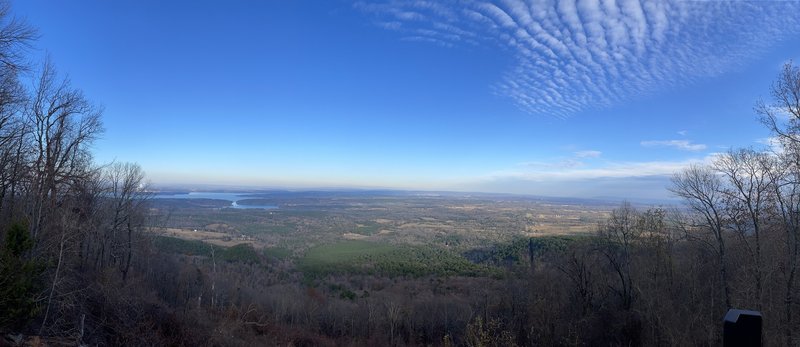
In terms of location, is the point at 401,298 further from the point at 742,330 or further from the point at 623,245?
the point at 742,330

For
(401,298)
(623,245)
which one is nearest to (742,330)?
(623,245)

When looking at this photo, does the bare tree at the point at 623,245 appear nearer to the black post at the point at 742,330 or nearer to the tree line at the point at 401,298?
the tree line at the point at 401,298

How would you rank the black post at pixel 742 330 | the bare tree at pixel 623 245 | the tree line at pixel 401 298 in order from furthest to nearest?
the bare tree at pixel 623 245, the tree line at pixel 401 298, the black post at pixel 742 330

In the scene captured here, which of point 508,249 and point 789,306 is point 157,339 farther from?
point 508,249

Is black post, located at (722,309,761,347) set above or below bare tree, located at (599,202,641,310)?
above

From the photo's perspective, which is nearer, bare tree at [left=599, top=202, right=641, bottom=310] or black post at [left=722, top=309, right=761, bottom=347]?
black post at [left=722, top=309, right=761, bottom=347]

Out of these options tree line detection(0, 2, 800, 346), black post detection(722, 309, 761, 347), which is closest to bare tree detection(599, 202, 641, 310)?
tree line detection(0, 2, 800, 346)

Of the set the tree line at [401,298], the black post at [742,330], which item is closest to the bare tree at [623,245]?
the tree line at [401,298]

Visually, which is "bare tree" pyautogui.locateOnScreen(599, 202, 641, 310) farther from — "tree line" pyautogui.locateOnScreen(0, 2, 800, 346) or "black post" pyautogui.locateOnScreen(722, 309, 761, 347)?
"black post" pyautogui.locateOnScreen(722, 309, 761, 347)
